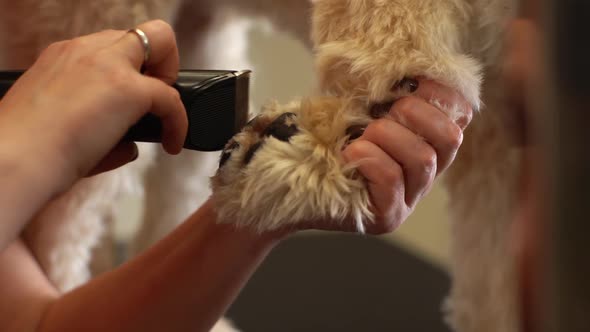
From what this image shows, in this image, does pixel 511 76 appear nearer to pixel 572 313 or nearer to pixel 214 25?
pixel 572 313

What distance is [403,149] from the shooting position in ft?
1.34

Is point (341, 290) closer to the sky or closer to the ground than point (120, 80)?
closer to the ground

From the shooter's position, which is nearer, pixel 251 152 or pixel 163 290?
pixel 251 152

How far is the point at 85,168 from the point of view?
0.44 meters

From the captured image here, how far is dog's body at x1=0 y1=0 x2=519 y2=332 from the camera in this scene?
1.40ft

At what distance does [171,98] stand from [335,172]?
0.12 metres

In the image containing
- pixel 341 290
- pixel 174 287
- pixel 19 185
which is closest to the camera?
pixel 19 185

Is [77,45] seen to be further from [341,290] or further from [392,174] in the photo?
[341,290]

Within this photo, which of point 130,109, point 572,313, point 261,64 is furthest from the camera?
point 261,64

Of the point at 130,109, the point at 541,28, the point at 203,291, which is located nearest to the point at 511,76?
the point at 541,28

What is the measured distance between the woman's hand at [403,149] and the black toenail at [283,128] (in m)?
0.04

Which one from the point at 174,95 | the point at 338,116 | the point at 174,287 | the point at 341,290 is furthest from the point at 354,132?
the point at 341,290

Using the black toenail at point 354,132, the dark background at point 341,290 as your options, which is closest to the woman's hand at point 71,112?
the black toenail at point 354,132

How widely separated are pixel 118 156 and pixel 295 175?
16cm
